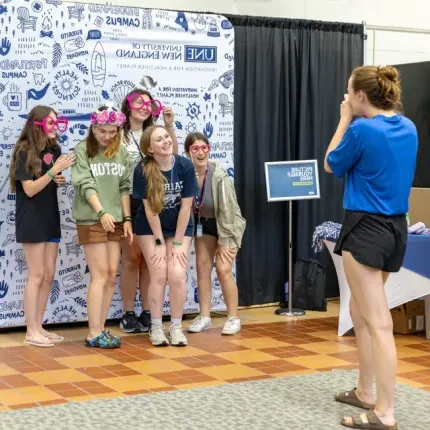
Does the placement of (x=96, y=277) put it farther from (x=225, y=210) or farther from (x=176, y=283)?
(x=225, y=210)

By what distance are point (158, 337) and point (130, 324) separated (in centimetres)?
50

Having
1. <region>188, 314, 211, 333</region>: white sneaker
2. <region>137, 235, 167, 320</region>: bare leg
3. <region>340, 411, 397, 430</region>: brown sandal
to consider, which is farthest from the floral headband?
<region>340, 411, 397, 430</region>: brown sandal

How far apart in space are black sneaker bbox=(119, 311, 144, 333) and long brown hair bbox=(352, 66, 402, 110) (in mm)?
2892

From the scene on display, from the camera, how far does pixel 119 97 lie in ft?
21.2

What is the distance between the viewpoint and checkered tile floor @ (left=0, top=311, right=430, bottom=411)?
477cm

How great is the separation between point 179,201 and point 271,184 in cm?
137

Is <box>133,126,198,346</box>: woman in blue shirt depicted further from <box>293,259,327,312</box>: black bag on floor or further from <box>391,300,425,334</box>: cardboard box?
<box>293,259,327,312</box>: black bag on floor

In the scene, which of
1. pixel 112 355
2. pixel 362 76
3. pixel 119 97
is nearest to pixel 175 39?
pixel 119 97

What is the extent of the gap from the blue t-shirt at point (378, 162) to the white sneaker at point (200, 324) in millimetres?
2591

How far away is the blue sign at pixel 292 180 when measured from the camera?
7.09 metres

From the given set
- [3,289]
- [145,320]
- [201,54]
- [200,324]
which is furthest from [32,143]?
[200,324]

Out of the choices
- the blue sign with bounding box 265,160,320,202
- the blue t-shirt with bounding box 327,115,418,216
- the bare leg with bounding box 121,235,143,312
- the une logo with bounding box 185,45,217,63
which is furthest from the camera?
the blue sign with bounding box 265,160,320,202

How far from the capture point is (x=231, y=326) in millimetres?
6332

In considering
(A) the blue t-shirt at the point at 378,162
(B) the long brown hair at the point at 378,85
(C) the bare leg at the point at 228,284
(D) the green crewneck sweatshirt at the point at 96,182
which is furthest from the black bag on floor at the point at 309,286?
(B) the long brown hair at the point at 378,85
